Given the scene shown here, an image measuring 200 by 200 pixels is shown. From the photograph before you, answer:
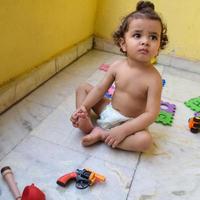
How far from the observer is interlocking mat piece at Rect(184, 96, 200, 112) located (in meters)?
1.11

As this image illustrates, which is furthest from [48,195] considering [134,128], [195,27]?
[195,27]

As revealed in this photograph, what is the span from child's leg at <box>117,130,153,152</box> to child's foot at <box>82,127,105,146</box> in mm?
62

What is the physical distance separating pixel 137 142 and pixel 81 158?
17 centimetres

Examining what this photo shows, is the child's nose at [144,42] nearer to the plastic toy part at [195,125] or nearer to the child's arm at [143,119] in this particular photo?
the child's arm at [143,119]

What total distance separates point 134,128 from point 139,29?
28 centimetres

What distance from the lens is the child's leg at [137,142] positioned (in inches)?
31.3

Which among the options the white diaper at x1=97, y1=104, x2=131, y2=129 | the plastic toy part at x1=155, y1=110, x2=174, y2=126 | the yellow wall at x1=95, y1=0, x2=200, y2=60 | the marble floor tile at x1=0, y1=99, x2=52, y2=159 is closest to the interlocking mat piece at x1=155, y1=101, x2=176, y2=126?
the plastic toy part at x1=155, y1=110, x2=174, y2=126

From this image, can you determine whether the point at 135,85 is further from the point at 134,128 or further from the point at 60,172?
the point at 60,172

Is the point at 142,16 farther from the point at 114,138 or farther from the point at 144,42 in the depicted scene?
the point at 114,138

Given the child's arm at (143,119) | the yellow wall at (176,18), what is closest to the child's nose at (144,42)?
the child's arm at (143,119)

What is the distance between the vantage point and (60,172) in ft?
2.35

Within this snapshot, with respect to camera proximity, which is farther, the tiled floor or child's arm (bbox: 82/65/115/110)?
child's arm (bbox: 82/65/115/110)

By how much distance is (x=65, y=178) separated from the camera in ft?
2.23

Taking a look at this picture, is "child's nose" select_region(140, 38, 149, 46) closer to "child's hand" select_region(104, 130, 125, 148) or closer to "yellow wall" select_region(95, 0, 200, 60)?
"child's hand" select_region(104, 130, 125, 148)
